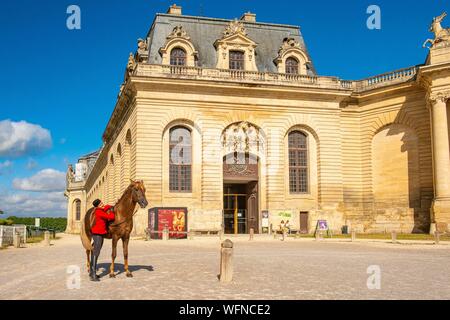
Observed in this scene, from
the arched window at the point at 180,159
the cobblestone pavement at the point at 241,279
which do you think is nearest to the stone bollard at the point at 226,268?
the cobblestone pavement at the point at 241,279

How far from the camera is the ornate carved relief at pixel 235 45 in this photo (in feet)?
130

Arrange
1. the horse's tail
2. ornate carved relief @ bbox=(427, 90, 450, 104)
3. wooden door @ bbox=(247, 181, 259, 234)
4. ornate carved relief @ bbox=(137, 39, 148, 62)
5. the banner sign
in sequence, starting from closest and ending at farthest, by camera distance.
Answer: the horse's tail < ornate carved relief @ bbox=(427, 90, 450, 104) < the banner sign < wooden door @ bbox=(247, 181, 259, 234) < ornate carved relief @ bbox=(137, 39, 148, 62)

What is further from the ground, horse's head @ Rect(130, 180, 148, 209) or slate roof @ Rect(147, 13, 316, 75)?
slate roof @ Rect(147, 13, 316, 75)

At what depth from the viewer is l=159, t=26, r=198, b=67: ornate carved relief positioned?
38594 millimetres

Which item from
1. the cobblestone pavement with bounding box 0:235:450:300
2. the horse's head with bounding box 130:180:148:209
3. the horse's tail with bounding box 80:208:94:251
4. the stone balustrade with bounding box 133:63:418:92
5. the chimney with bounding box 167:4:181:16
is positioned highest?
the chimney with bounding box 167:4:181:16

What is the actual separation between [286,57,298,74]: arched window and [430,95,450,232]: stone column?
36.3 ft

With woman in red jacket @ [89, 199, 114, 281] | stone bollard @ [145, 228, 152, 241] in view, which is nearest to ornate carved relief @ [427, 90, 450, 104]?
stone bollard @ [145, 228, 152, 241]

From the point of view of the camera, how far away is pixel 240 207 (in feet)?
131

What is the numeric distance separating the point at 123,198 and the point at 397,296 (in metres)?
6.66

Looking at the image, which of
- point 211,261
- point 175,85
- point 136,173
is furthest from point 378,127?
point 211,261

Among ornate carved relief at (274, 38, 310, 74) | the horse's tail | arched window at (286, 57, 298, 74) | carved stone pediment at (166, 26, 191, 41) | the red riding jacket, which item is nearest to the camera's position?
the red riding jacket

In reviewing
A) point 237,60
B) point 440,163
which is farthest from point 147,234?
point 440,163

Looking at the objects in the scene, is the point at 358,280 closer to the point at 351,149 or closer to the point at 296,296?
the point at 296,296

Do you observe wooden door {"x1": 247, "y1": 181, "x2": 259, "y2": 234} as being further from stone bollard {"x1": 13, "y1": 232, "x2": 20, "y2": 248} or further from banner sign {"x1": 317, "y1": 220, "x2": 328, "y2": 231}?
stone bollard {"x1": 13, "y1": 232, "x2": 20, "y2": 248}
